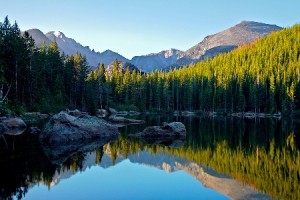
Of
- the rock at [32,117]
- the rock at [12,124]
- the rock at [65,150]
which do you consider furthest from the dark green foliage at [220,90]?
the rock at [65,150]

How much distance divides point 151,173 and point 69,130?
13.7 metres

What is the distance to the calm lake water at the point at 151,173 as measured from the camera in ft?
47.6

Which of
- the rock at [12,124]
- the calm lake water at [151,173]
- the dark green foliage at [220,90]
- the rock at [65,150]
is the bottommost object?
the calm lake water at [151,173]

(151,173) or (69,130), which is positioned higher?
(69,130)

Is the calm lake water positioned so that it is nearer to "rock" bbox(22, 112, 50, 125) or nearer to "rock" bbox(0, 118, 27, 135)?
"rock" bbox(0, 118, 27, 135)

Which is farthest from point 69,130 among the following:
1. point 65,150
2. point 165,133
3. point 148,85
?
point 148,85

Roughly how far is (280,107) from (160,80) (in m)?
50.4

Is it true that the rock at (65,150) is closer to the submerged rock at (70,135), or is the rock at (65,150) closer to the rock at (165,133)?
the submerged rock at (70,135)

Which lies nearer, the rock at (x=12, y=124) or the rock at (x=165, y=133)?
the rock at (x=165, y=133)

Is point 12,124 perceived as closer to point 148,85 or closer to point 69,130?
point 69,130

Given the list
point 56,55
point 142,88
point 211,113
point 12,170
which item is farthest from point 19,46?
point 211,113

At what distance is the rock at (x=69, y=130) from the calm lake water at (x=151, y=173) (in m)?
2.15

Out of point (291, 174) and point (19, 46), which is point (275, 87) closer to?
point (19, 46)

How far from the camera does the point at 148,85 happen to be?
438 feet
